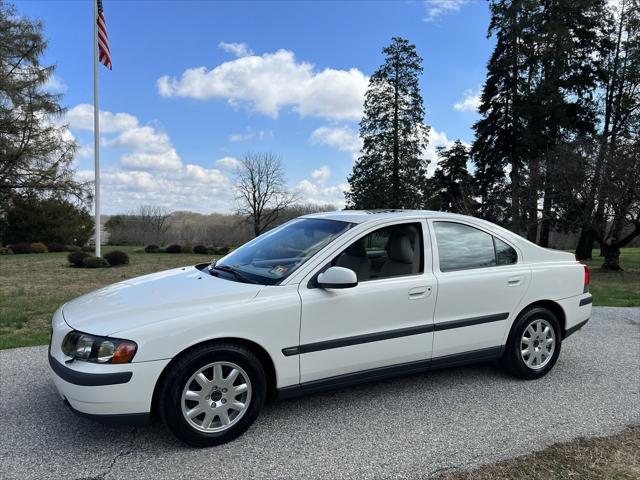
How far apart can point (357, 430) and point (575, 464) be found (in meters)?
1.43

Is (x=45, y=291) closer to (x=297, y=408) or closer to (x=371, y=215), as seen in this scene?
(x=297, y=408)

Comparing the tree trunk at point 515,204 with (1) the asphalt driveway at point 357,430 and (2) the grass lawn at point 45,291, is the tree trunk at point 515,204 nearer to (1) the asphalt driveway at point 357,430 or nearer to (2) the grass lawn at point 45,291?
(2) the grass lawn at point 45,291

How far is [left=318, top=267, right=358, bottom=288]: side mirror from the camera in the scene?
330cm

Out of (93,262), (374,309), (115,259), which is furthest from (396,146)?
(374,309)

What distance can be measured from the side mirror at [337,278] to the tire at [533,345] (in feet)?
6.41

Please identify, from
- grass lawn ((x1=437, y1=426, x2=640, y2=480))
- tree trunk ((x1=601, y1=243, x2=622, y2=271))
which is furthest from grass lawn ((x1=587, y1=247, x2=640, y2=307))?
grass lawn ((x1=437, y1=426, x2=640, y2=480))

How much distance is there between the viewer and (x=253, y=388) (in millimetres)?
3213

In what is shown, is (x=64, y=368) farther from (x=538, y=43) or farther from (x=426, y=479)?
(x=538, y=43)

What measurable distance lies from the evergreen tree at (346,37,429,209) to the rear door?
30.8 metres

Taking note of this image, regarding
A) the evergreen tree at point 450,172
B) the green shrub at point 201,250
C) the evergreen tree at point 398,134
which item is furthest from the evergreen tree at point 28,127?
the evergreen tree at point 450,172

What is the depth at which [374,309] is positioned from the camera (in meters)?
3.58

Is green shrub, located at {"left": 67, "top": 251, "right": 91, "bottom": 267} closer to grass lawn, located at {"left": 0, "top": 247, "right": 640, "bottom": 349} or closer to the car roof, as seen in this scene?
grass lawn, located at {"left": 0, "top": 247, "right": 640, "bottom": 349}

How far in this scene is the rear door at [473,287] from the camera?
12.9 ft

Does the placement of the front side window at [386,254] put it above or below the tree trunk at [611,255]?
above
